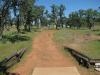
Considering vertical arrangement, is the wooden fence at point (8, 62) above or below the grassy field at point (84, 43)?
above

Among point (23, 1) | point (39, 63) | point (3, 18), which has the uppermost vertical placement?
point (23, 1)

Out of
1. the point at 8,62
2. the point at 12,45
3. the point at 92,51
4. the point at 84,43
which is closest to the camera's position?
the point at 8,62

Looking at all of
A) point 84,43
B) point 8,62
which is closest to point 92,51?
point 84,43

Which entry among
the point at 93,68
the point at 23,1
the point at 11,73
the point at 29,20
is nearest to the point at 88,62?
the point at 93,68

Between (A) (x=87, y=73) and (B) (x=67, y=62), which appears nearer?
(A) (x=87, y=73)

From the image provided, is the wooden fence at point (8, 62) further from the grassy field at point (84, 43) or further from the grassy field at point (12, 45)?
the grassy field at point (84, 43)

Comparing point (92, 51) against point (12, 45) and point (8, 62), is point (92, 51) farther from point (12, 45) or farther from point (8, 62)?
point (12, 45)

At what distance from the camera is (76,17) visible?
117 metres

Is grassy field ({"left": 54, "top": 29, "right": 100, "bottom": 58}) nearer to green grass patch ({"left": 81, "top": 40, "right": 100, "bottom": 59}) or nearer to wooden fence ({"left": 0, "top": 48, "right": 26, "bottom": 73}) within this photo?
green grass patch ({"left": 81, "top": 40, "right": 100, "bottom": 59})

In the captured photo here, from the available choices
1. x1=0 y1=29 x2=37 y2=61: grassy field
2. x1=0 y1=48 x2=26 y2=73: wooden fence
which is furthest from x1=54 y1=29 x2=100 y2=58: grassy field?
x1=0 y1=48 x2=26 y2=73: wooden fence

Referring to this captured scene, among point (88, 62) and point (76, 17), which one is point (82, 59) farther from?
point (76, 17)

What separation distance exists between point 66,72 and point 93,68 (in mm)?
2079

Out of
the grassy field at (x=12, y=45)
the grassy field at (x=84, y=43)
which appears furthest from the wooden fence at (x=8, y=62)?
the grassy field at (x=84, y=43)

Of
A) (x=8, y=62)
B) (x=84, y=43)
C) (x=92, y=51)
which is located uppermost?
(x=8, y=62)
